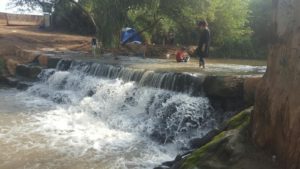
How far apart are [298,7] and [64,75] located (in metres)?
11.4

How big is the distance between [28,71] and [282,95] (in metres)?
14.1

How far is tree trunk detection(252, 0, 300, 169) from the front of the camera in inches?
196

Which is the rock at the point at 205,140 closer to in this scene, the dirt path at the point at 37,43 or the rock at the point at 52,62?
the rock at the point at 52,62

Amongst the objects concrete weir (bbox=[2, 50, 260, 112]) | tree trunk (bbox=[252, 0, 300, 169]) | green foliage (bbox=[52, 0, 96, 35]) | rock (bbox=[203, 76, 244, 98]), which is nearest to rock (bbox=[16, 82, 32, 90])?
concrete weir (bbox=[2, 50, 260, 112])

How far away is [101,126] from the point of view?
10469 millimetres

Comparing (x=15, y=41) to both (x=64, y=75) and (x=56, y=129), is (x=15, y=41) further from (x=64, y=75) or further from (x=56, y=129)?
(x=56, y=129)

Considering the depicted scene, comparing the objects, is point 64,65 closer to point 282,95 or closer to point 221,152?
point 221,152

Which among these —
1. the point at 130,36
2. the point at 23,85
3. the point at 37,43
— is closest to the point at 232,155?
the point at 23,85

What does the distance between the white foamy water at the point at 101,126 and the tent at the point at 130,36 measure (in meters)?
9.64

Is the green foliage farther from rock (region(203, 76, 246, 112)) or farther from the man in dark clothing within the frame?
rock (region(203, 76, 246, 112))

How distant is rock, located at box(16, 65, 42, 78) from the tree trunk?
503 inches

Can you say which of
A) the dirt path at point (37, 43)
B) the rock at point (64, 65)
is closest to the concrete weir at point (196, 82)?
the rock at point (64, 65)

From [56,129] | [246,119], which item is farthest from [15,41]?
[246,119]

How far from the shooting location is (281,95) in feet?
17.4
